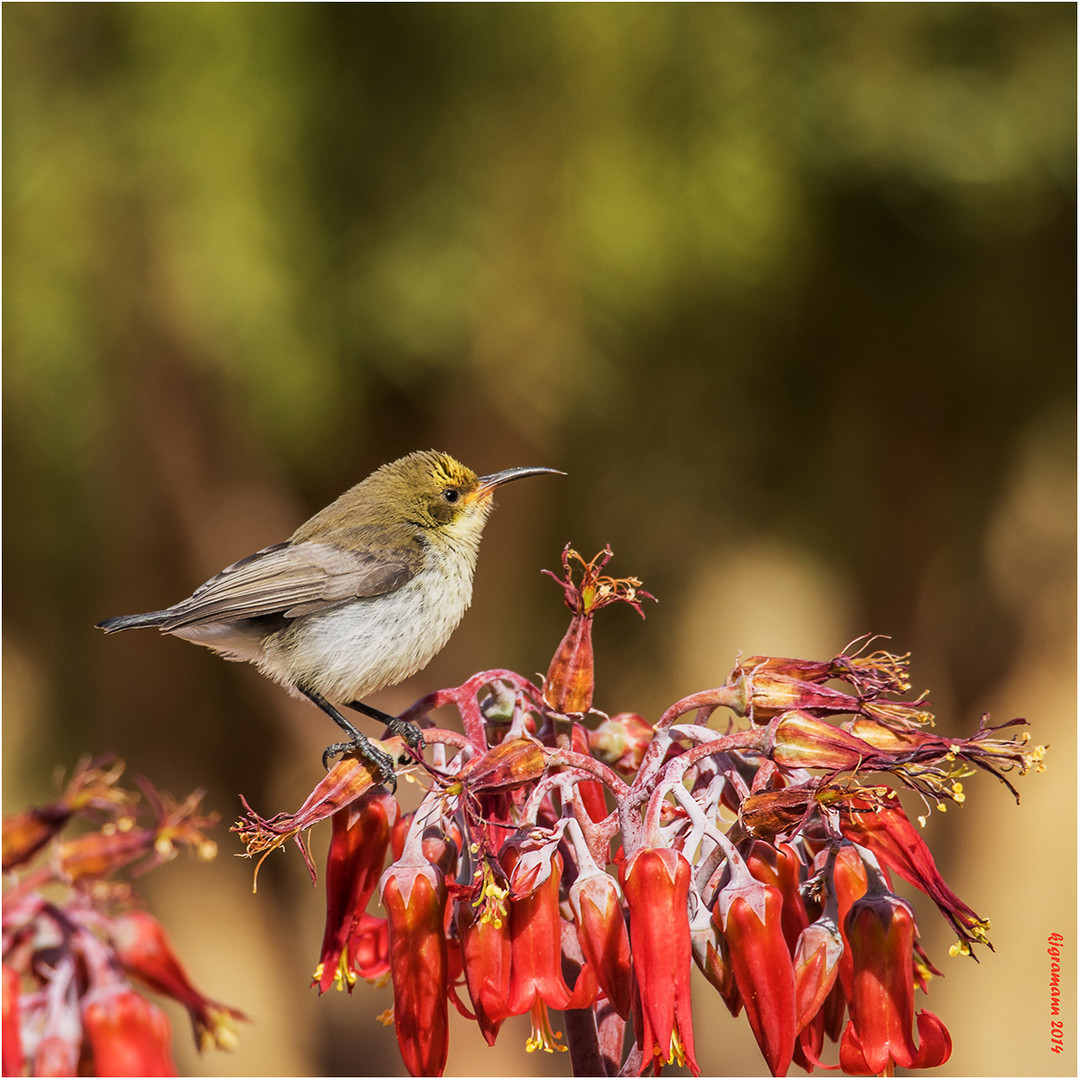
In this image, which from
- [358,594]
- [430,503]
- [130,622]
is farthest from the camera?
[430,503]

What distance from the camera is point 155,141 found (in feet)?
13.1

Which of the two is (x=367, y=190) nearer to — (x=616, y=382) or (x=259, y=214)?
(x=259, y=214)

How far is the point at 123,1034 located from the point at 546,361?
335cm

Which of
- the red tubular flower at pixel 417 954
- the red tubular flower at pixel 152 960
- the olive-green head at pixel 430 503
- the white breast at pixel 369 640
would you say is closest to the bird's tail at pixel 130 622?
the white breast at pixel 369 640

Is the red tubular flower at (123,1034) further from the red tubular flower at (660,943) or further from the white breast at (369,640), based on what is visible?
the white breast at (369,640)

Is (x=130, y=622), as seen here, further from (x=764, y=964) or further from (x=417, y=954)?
(x=764, y=964)

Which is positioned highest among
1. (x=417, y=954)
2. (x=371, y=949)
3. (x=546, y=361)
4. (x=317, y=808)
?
(x=546, y=361)

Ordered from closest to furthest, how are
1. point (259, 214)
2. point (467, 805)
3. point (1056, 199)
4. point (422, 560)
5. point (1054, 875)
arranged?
point (467, 805) → point (422, 560) → point (259, 214) → point (1056, 199) → point (1054, 875)

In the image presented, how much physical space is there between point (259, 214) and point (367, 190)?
1.36 feet

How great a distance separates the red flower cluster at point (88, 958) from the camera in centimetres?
111

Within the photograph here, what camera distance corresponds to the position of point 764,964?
3.12 ft

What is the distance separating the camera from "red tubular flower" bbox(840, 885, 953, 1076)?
1019mm

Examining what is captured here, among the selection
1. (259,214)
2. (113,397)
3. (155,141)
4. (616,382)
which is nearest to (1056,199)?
(616,382)

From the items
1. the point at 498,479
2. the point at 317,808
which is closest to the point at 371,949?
the point at 317,808
